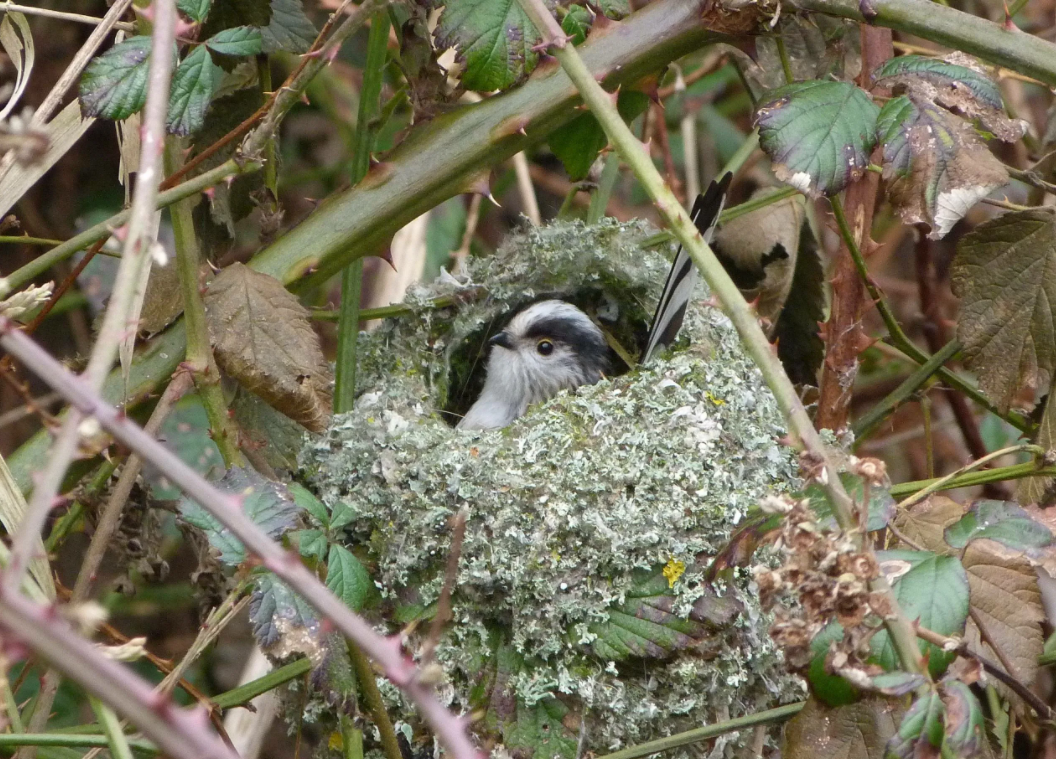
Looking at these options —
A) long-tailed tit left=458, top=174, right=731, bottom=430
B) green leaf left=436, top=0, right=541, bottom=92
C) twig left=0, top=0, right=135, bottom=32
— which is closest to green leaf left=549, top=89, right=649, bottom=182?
green leaf left=436, top=0, right=541, bottom=92

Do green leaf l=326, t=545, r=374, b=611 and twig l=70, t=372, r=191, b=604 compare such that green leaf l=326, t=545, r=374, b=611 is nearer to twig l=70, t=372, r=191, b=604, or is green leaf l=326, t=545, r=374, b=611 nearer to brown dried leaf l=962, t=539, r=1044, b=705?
twig l=70, t=372, r=191, b=604

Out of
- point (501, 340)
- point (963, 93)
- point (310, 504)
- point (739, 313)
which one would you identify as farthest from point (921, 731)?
point (501, 340)

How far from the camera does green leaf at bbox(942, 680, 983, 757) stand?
48.2 inches

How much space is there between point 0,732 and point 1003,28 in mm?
2011

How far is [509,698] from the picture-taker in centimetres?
204

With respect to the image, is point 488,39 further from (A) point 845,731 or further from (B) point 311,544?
(A) point 845,731

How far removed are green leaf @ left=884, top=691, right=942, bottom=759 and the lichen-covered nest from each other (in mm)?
769

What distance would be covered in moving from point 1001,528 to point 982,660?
248 mm

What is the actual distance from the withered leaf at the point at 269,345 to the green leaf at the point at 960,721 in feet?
3.84

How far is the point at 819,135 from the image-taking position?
181 cm

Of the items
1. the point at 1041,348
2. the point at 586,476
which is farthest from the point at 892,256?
the point at 586,476

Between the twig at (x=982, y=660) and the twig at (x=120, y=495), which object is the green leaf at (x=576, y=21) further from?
the twig at (x=982, y=660)

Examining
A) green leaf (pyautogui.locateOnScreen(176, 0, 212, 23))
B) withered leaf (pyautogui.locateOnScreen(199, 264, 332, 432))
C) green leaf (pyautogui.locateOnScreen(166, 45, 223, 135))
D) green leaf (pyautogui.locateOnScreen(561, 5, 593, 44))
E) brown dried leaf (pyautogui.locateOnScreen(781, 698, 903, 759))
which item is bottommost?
brown dried leaf (pyautogui.locateOnScreen(781, 698, 903, 759))

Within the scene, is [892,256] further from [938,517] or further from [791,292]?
[938,517]
